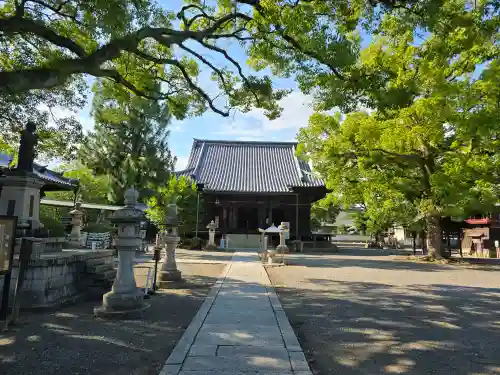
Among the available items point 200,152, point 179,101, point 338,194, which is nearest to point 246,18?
point 179,101

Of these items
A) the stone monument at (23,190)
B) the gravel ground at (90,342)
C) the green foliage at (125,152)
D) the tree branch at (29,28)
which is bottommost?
the gravel ground at (90,342)

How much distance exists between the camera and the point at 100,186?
2492 cm

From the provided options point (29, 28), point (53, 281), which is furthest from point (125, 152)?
point (29, 28)

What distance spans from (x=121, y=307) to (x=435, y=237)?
1801 centimetres

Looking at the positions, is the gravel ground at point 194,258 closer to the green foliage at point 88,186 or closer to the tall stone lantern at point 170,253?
the tall stone lantern at point 170,253

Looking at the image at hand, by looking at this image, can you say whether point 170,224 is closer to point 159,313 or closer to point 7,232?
point 159,313

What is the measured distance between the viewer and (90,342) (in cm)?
509

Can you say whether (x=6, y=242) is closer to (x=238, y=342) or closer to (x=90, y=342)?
(x=90, y=342)

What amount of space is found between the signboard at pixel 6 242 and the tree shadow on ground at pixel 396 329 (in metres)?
4.73

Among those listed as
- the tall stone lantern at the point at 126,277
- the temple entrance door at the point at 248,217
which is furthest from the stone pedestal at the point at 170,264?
the temple entrance door at the point at 248,217

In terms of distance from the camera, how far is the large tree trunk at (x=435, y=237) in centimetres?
1923

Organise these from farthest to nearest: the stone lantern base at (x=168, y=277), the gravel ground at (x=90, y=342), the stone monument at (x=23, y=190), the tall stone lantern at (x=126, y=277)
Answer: the stone lantern base at (x=168, y=277) < the stone monument at (x=23, y=190) < the tall stone lantern at (x=126, y=277) < the gravel ground at (x=90, y=342)

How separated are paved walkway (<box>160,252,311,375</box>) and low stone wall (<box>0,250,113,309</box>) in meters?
2.98

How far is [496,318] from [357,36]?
25.2 ft
